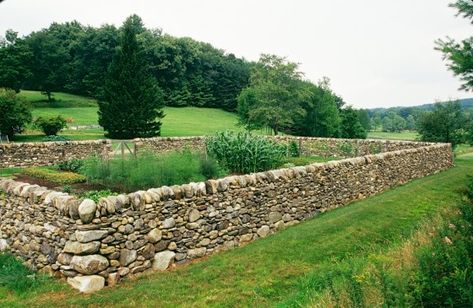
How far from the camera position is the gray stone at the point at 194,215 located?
319 inches

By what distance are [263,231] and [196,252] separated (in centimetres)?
211

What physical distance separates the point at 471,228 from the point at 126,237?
5.43 meters

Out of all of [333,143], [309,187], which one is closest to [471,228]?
[309,187]

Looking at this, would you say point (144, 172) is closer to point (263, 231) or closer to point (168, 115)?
point (263, 231)

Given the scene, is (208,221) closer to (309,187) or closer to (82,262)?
(82,262)

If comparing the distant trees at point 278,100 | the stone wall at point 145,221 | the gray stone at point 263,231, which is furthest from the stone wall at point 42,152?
the distant trees at point 278,100

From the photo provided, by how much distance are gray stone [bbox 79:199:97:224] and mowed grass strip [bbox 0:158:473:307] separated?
1191 mm

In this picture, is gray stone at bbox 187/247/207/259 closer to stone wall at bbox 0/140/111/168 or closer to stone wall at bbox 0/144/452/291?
stone wall at bbox 0/144/452/291

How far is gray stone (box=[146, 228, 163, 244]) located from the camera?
24.4 ft

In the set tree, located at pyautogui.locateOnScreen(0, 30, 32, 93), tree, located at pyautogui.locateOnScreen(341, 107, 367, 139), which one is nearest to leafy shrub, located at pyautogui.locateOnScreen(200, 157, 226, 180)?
tree, located at pyautogui.locateOnScreen(341, 107, 367, 139)

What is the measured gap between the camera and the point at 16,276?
23.9 ft

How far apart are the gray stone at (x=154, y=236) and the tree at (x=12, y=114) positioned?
79.5 feet

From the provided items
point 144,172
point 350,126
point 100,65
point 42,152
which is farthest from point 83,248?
point 100,65

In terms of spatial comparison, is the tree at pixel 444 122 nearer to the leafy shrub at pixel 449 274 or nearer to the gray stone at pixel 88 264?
the gray stone at pixel 88 264
